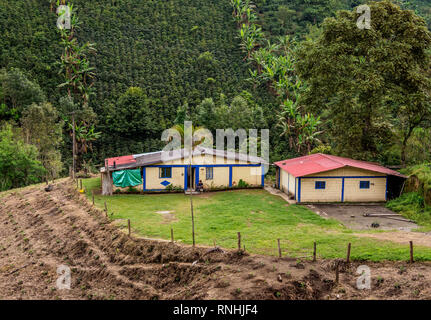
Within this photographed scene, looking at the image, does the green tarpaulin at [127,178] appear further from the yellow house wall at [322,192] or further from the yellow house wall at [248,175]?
the yellow house wall at [322,192]

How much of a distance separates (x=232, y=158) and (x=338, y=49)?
994cm

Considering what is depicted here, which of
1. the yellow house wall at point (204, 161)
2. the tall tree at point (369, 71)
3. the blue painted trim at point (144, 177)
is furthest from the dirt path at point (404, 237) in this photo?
the blue painted trim at point (144, 177)

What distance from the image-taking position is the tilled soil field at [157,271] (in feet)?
37.9

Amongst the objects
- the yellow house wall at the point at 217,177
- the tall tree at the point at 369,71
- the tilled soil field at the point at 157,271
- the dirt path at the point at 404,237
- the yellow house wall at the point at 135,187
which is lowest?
the tilled soil field at the point at 157,271

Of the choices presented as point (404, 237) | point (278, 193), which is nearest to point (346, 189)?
point (278, 193)

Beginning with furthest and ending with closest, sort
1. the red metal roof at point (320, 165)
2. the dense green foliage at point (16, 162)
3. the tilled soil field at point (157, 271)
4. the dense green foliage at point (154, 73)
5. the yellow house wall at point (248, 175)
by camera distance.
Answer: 1. the dense green foliage at point (154, 73)
2. the dense green foliage at point (16, 162)
3. the yellow house wall at point (248, 175)
4. the red metal roof at point (320, 165)
5. the tilled soil field at point (157, 271)

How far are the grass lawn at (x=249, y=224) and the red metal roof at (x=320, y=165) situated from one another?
218 cm

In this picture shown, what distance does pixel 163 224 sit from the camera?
1780cm

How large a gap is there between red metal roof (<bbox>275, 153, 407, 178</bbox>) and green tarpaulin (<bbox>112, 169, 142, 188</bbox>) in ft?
31.7

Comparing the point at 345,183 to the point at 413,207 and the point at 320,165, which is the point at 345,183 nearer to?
the point at 320,165

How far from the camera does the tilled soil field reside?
1154 centimetres

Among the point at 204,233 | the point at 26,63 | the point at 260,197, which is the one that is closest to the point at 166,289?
the point at 204,233

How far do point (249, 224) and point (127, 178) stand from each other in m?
10.1

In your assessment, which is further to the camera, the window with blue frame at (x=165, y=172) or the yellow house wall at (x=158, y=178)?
the window with blue frame at (x=165, y=172)
